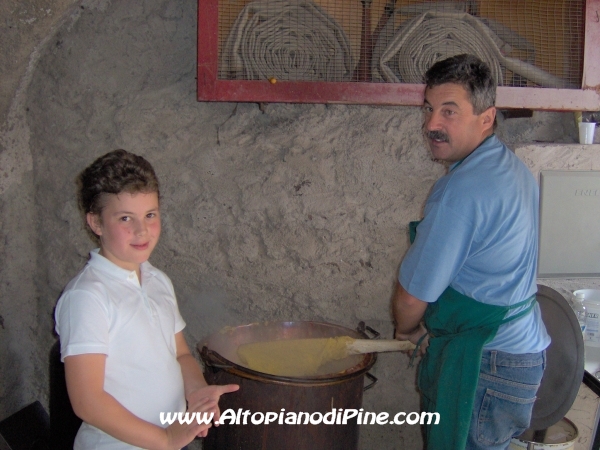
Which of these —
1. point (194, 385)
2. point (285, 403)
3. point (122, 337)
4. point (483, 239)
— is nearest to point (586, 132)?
point (483, 239)

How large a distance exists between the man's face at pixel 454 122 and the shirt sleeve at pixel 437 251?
0.22 m

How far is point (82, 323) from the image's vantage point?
4.32 ft

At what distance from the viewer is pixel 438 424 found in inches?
69.0

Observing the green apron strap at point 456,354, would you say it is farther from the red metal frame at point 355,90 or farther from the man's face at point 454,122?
the red metal frame at point 355,90

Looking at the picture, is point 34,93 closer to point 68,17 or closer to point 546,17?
point 68,17

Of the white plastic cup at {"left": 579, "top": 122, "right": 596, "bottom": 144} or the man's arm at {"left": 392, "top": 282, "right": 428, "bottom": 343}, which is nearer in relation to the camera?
the man's arm at {"left": 392, "top": 282, "right": 428, "bottom": 343}

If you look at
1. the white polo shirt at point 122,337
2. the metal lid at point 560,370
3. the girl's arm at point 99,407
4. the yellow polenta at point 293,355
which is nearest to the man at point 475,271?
the metal lid at point 560,370

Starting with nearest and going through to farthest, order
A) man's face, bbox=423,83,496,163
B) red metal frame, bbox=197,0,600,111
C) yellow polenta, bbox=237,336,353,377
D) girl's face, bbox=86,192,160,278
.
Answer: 1. girl's face, bbox=86,192,160,278
2. man's face, bbox=423,83,496,163
3. yellow polenta, bbox=237,336,353,377
4. red metal frame, bbox=197,0,600,111

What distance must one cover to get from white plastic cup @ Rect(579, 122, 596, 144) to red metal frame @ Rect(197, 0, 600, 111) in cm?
17

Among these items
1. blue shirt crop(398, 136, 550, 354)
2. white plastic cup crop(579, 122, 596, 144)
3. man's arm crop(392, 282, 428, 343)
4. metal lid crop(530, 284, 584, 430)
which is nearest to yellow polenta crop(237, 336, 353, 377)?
man's arm crop(392, 282, 428, 343)

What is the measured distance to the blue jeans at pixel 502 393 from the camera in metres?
1.69

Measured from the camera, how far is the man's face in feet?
5.50

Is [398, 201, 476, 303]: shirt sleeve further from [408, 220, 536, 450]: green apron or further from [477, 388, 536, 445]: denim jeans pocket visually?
[477, 388, 536, 445]: denim jeans pocket

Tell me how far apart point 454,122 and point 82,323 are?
1151 mm
